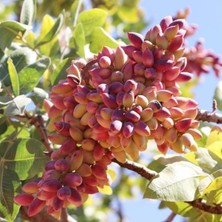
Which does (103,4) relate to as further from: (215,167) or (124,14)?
(215,167)

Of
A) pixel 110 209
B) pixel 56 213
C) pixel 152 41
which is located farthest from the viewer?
pixel 110 209

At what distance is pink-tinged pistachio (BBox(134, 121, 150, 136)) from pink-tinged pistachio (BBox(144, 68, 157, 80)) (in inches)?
4.1

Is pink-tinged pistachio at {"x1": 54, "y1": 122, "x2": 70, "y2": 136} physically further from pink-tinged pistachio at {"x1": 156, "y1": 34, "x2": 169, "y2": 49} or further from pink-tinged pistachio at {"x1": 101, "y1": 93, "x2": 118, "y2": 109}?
pink-tinged pistachio at {"x1": 156, "y1": 34, "x2": 169, "y2": 49}

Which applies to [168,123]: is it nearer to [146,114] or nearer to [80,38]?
[146,114]

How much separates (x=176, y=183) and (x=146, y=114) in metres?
0.14

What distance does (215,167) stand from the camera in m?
1.36

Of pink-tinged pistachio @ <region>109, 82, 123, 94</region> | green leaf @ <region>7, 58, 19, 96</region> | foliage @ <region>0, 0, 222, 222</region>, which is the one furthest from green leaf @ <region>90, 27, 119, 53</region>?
pink-tinged pistachio @ <region>109, 82, 123, 94</region>

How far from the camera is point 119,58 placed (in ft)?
4.26

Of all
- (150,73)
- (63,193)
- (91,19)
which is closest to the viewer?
(63,193)

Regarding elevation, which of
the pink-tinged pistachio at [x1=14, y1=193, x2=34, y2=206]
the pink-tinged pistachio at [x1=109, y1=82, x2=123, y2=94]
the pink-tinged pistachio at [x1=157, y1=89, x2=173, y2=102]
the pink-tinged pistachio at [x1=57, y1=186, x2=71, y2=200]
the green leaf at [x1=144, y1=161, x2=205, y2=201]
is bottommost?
the green leaf at [x1=144, y1=161, x2=205, y2=201]

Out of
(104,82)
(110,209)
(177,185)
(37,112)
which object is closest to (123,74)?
(104,82)

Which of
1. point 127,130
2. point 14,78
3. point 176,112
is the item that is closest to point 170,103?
point 176,112

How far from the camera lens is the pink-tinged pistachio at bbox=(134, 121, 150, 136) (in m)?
1.19

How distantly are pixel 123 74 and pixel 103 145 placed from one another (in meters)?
0.14
